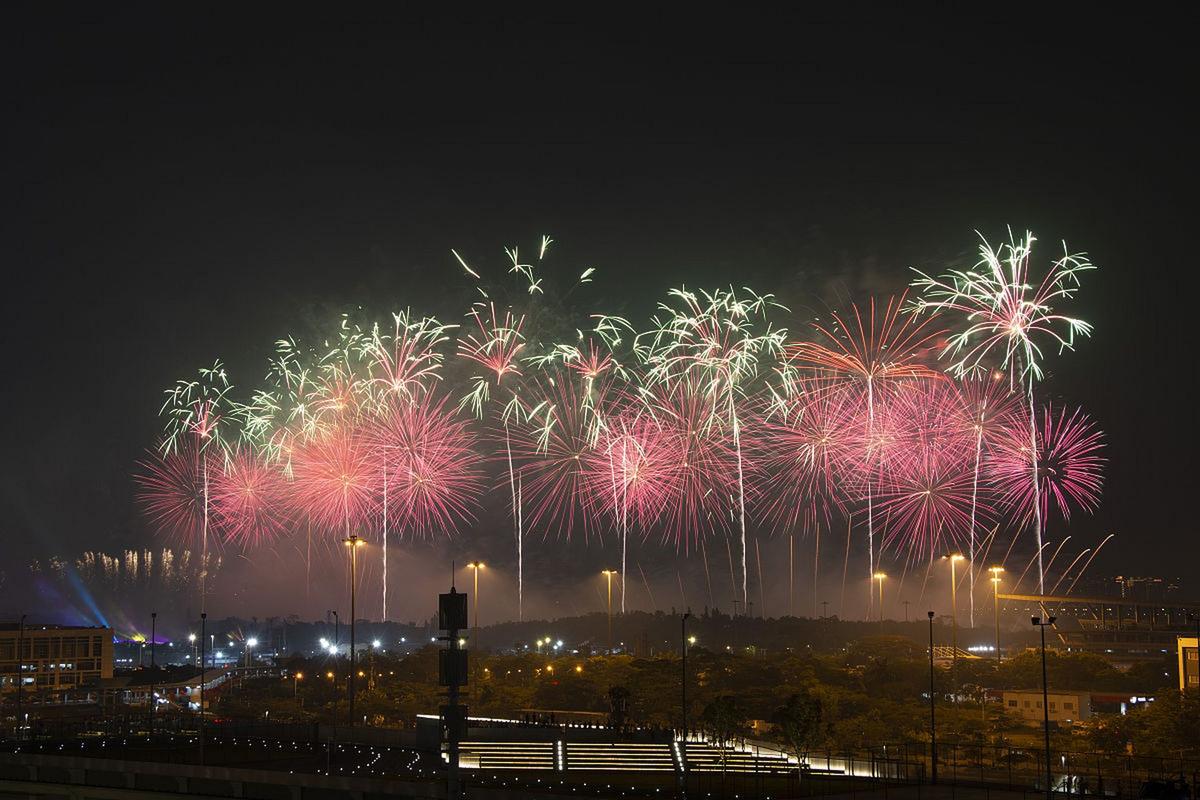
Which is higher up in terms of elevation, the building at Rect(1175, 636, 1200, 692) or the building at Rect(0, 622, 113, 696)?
the building at Rect(1175, 636, 1200, 692)

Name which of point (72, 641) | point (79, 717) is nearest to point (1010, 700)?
point (79, 717)

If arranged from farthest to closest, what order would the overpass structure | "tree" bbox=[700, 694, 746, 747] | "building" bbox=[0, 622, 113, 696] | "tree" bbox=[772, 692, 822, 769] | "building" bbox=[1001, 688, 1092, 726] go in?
"building" bbox=[0, 622, 113, 696] < the overpass structure < "building" bbox=[1001, 688, 1092, 726] < "tree" bbox=[700, 694, 746, 747] < "tree" bbox=[772, 692, 822, 769]

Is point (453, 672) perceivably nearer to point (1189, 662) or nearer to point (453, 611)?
point (453, 611)

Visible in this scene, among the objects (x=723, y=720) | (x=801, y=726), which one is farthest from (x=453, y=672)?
(x=723, y=720)

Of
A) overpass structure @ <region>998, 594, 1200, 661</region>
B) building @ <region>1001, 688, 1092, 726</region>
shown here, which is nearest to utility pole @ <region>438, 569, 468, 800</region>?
building @ <region>1001, 688, 1092, 726</region>

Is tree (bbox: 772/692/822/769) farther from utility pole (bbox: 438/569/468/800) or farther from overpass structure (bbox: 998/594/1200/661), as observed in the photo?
overpass structure (bbox: 998/594/1200/661)

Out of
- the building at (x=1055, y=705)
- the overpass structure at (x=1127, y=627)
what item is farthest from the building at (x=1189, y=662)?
the overpass structure at (x=1127, y=627)
